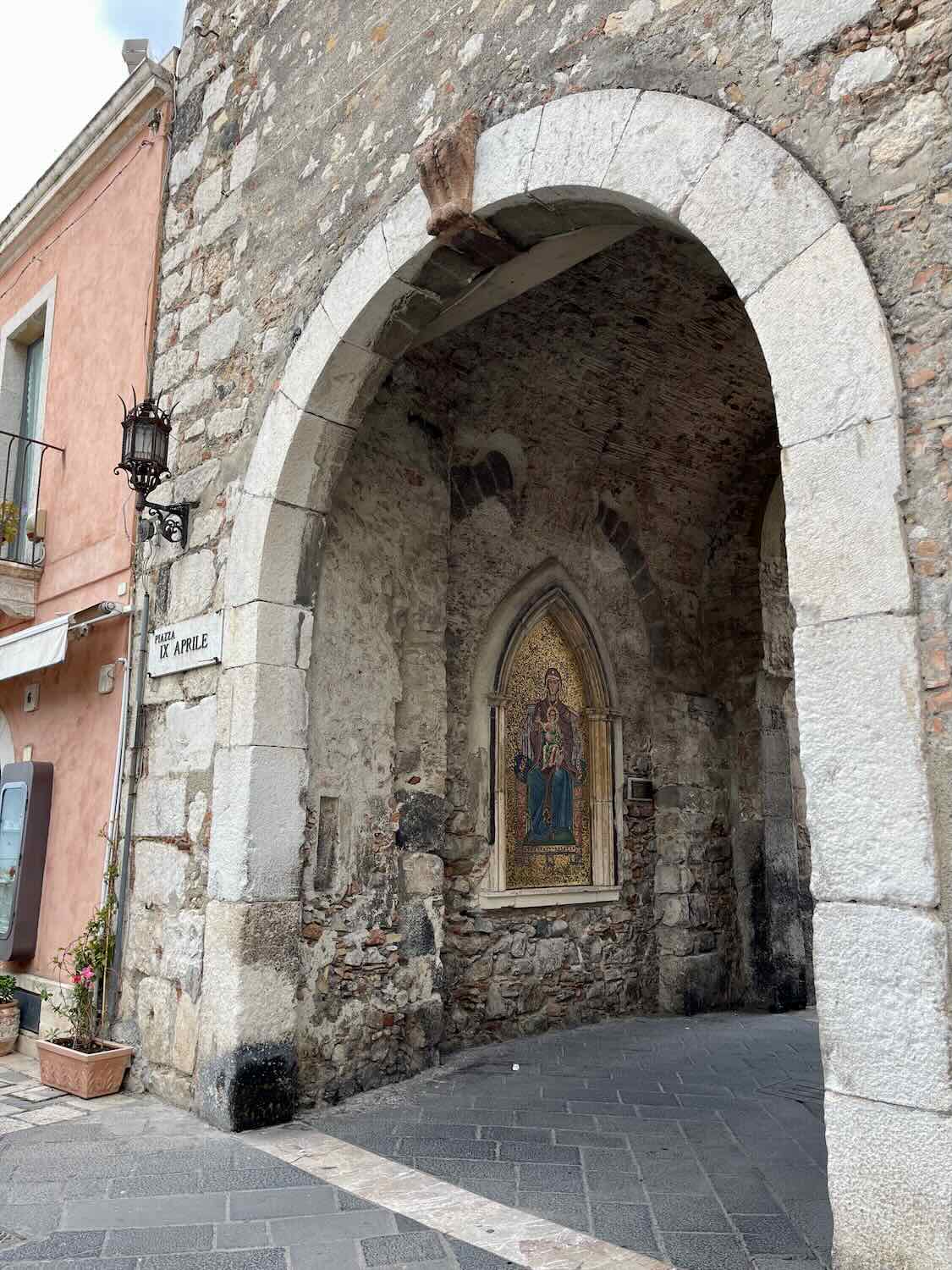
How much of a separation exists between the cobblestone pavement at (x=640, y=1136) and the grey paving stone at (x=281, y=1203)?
15.9 inches

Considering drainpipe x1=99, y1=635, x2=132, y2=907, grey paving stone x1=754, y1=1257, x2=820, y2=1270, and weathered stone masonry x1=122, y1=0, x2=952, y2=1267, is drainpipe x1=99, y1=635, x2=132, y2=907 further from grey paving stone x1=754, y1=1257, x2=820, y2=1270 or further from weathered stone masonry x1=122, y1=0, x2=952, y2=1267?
grey paving stone x1=754, y1=1257, x2=820, y2=1270

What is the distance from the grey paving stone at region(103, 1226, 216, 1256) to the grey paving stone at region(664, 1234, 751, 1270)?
1263 mm

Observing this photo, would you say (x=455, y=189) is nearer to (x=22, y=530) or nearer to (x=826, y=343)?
(x=826, y=343)

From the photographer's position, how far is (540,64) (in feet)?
11.1

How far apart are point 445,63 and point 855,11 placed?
1.78m

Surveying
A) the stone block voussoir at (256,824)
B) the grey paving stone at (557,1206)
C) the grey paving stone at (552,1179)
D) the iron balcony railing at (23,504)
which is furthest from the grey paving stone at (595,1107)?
the iron balcony railing at (23,504)

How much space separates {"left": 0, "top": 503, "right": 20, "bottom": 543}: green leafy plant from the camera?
20.7 ft

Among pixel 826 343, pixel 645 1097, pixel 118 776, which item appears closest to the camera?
pixel 826 343

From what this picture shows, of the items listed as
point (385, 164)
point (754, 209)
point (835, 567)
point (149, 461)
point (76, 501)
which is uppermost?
point (385, 164)

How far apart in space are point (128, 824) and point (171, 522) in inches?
56.9

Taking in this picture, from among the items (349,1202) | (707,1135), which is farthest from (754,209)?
(707,1135)

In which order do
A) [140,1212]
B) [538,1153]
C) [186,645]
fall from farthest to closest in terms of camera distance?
[186,645], [538,1153], [140,1212]

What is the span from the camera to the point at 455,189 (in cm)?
355

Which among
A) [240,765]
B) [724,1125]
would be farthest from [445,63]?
[724,1125]
